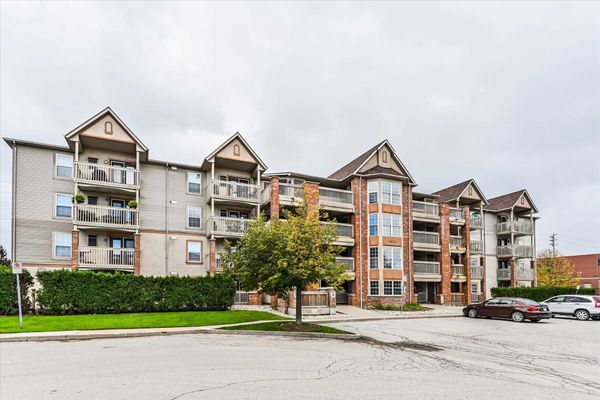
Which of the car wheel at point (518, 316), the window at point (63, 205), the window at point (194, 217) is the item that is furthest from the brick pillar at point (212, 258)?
the car wheel at point (518, 316)

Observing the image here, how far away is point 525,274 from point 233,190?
32.4 meters

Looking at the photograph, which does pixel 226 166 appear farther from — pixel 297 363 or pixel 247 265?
pixel 297 363

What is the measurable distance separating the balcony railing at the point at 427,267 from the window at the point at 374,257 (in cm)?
425

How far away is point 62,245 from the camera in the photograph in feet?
78.8

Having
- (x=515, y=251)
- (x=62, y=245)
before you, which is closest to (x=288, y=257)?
(x=62, y=245)

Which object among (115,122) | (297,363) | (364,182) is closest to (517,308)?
(364,182)

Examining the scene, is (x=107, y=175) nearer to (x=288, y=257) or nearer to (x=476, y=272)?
(x=288, y=257)

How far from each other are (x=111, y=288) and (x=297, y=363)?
14.4 metres

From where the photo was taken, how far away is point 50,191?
2416 cm

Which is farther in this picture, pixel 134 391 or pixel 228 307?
pixel 228 307

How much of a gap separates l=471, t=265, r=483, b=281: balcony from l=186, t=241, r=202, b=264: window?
25489 millimetres

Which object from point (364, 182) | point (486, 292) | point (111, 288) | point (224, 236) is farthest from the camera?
point (486, 292)

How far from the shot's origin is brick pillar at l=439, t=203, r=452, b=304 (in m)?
33.3

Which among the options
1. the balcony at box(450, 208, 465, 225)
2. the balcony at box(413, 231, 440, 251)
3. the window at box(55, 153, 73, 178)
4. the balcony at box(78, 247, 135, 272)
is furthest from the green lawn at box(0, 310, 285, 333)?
the balcony at box(450, 208, 465, 225)
